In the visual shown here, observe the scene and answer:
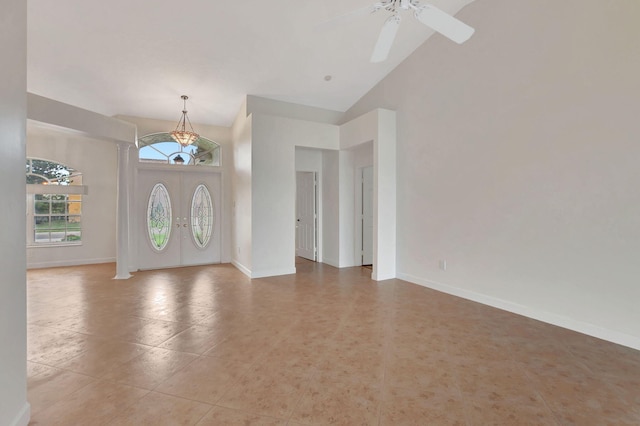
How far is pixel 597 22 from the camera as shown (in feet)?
9.95

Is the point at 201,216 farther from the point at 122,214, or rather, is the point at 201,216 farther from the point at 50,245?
the point at 50,245

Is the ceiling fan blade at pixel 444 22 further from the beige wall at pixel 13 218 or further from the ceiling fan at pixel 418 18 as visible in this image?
the beige wall at pixel 13 218

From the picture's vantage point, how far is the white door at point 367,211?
6.58 meters

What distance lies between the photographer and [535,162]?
354cm

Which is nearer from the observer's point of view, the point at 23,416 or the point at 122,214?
the point at 23,416

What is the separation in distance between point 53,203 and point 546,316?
30.1ft

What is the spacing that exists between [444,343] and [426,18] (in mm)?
3004

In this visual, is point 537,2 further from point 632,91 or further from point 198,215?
point 198,215

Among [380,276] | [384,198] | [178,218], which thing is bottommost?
[380,276]

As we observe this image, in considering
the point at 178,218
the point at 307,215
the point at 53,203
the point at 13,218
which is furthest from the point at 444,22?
the point at 53,203

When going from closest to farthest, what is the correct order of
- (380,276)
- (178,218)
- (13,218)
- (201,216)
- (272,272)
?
(13,218) → (380,276) → (272,272) → (178,218) → (201,216)

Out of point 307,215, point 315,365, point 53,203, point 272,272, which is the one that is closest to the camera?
point 315,365

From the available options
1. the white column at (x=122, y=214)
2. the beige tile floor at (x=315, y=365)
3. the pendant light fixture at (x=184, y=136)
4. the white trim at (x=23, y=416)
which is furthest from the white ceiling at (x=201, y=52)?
the white trim at (x=23, y=416)

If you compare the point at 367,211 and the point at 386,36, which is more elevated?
the point at 386,36
